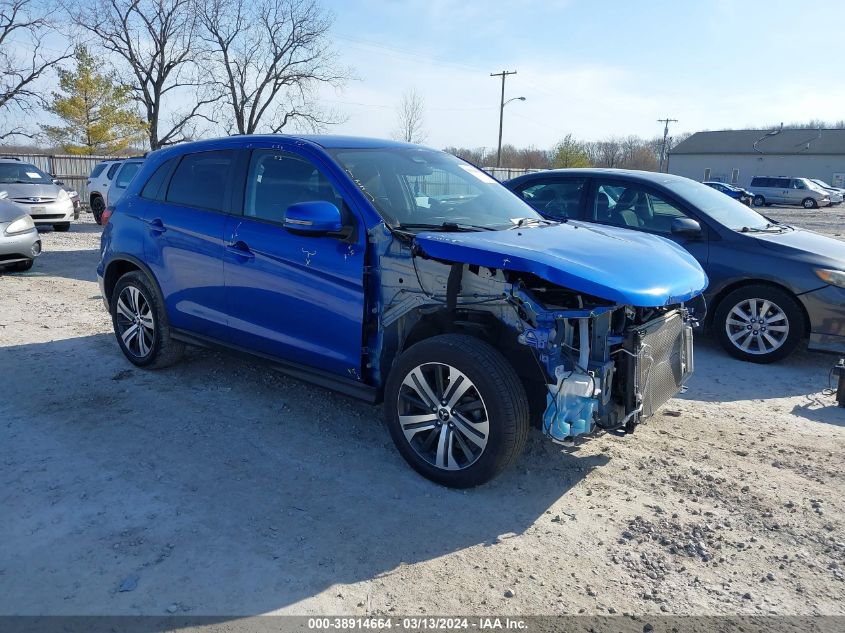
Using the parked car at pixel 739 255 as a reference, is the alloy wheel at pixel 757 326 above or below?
below

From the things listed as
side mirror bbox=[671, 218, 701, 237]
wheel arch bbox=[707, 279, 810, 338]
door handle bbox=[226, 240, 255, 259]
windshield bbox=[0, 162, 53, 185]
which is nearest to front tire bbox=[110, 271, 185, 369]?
door handle bbox=[226, 240, 255, 259]

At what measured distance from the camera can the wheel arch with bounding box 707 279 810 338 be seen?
19.8 feet

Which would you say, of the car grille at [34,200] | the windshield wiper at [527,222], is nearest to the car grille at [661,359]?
the windshield wiper at [527,222]

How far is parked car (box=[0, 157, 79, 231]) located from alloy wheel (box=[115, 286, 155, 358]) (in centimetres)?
1150

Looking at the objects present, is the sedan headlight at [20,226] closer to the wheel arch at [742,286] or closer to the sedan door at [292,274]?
the sedan door at [292,274]

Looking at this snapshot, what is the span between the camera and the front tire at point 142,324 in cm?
546

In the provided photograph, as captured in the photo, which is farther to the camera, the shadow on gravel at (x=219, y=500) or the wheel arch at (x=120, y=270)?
the wheel arch at (x=120, y=270)

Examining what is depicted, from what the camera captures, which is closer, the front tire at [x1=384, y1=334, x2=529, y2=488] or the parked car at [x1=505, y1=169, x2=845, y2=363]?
the front tire at [x1=384, y1=334, x2=529, y2=488]

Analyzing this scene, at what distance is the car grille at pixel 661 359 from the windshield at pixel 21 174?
16.4m

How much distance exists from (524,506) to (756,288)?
395cm

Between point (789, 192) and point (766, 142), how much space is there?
94.1ft

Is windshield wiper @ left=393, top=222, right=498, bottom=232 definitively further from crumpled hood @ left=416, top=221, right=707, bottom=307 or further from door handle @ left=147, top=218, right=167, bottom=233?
door handle @ left=147, top=218, right=167, bottom=233

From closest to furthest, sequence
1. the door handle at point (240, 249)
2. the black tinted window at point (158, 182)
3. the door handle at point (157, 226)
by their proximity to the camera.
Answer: the door handle at point (240, 249) → the door handle at point (157, 226) → the black tinted window at point (158, 182)

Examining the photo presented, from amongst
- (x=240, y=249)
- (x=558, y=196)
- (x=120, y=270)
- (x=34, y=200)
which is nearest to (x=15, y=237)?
(x=120, y=270)
